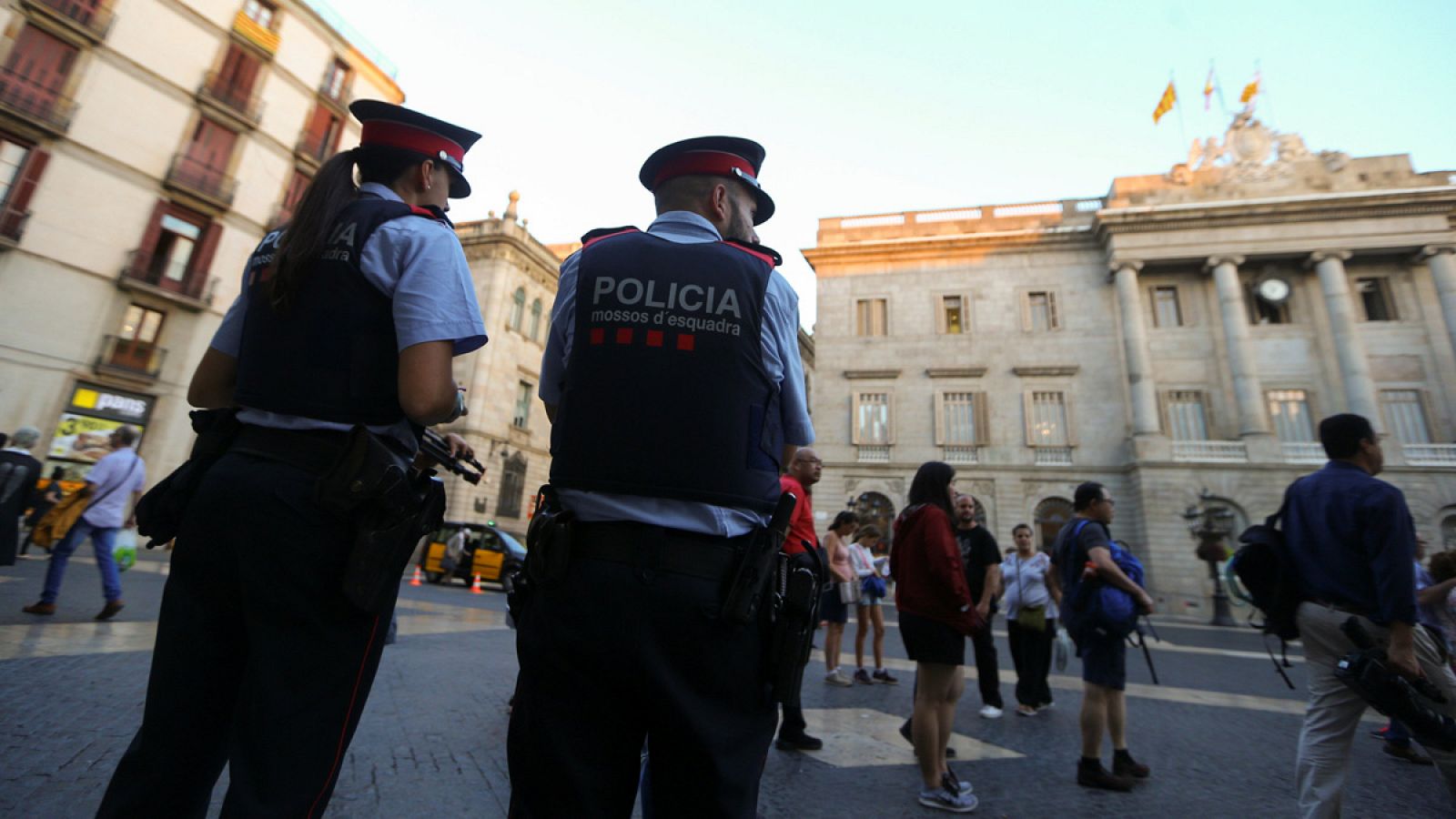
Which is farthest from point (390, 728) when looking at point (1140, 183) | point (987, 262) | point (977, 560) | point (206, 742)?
point (1140, 183)

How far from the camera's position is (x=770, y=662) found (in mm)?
1314

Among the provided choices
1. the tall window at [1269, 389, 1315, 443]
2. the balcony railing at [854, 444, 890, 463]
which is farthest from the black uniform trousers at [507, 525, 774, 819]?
the tall window at [1269, 389, 1315, 443]

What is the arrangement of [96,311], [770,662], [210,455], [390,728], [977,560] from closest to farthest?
1. [770,662]
2. [210,455]
3. [390,728]
4. [977,560]
5. [96,311]

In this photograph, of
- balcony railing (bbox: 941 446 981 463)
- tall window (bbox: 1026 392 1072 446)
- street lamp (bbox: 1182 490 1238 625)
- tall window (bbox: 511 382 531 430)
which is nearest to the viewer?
street lamp (bbox: 1182 490 1238 625)

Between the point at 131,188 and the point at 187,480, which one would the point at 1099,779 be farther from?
the point at 131,188

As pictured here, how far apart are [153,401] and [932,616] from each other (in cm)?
2196

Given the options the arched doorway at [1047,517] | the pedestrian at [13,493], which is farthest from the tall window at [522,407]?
the pedestrian at [13,493]

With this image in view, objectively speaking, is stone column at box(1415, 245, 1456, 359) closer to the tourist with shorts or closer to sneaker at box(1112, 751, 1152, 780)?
the tourist with shorts

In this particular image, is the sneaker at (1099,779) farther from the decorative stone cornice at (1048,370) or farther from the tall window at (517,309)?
the tall window at (517,309)

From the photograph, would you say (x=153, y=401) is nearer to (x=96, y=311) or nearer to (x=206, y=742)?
(x=96, y=311)

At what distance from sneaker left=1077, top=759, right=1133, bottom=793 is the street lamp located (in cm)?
1865

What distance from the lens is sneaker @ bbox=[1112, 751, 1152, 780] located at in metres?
3.70

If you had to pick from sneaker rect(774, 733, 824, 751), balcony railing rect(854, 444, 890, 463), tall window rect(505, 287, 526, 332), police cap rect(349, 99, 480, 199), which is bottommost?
sneaker rect(774, 733, 824, 751)

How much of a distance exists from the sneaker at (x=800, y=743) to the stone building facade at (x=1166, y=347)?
19.4 meters
